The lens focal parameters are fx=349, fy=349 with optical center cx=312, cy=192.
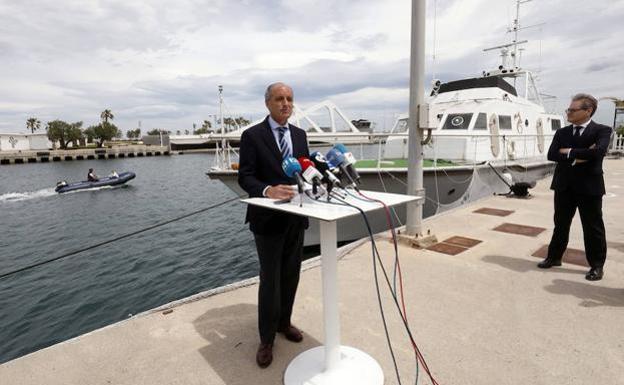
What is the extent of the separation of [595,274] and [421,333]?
226cm

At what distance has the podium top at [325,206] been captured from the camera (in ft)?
5.66

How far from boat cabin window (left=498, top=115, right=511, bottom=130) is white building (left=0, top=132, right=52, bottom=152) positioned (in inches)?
3716

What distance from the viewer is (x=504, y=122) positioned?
10602 millimetres

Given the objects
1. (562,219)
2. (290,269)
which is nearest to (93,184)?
(290,269)

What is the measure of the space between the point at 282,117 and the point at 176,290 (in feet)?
21.2

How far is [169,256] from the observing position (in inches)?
394

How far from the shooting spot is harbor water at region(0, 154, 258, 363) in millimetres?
6594

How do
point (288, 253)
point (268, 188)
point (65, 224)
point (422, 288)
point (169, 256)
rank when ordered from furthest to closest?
point (65, 224) → point (169, 256) → point (422, 288) → point (288, 253) → point (268, 188)

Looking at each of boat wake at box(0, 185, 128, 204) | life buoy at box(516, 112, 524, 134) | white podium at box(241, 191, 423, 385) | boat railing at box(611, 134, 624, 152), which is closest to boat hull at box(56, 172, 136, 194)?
boat wake at box(0, 185, 128, 204)

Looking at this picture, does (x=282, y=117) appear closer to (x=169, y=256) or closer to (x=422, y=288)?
(x=422, y=288)

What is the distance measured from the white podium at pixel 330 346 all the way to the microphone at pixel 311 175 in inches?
3.9

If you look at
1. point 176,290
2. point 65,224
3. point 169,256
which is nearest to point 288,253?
point 176,290

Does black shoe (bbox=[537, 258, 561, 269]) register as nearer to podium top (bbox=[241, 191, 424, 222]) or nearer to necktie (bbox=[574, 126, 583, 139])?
necktie (bbox=[574, 126, 583, 139])

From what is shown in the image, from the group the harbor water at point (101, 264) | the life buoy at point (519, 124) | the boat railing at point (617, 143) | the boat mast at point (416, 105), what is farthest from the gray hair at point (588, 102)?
the boat railing at point (617, 143)
